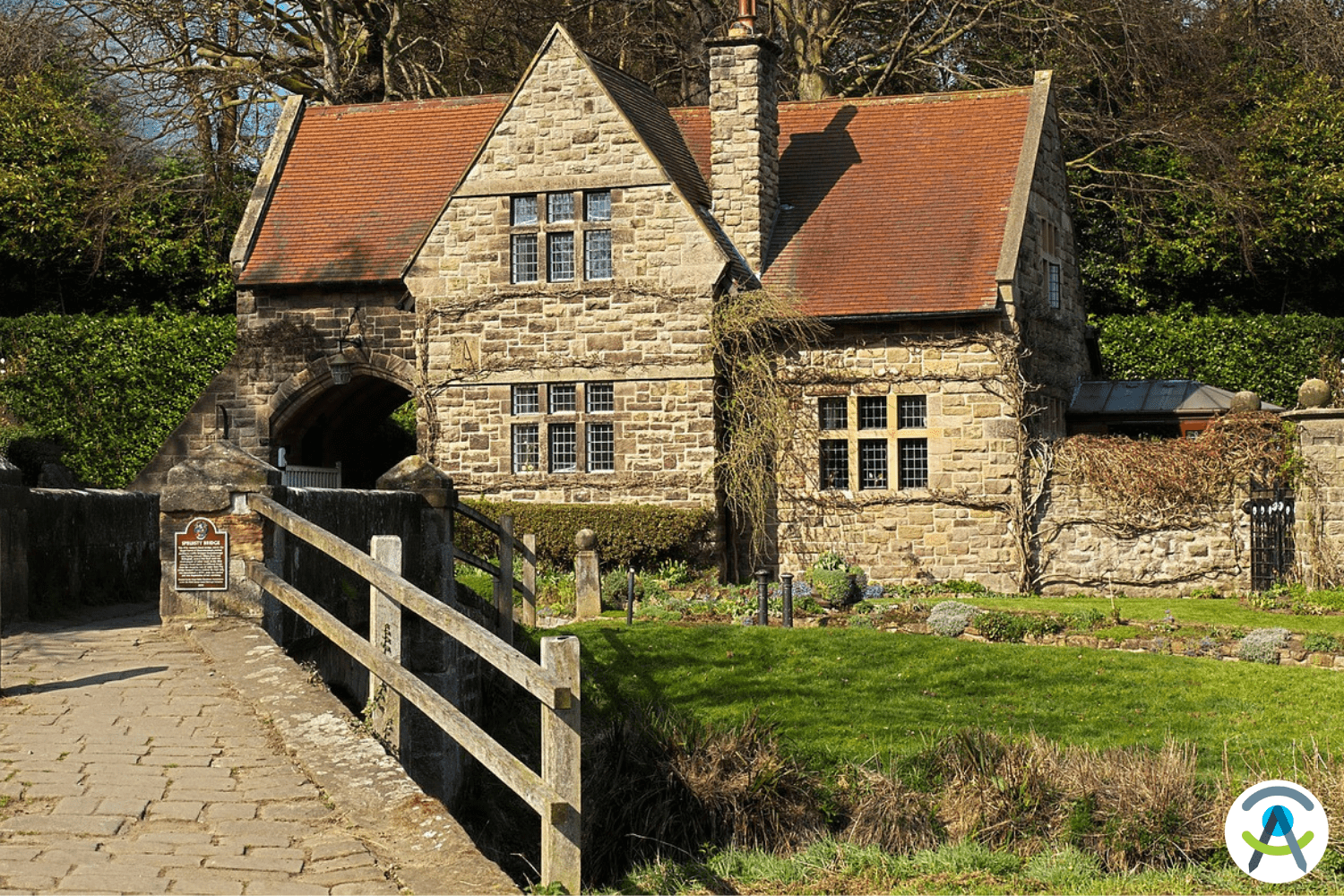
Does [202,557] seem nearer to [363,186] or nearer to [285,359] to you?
[285,359]

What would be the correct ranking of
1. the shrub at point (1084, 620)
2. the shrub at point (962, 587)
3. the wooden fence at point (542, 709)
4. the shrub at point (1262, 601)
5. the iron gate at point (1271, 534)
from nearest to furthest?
the wooden fence at point (542, 709)
the shrub at point (1084, 620)
the shrub at point (1262, 601)
the iron gate at point (1271, 534)
the shrub at point (962, 587)

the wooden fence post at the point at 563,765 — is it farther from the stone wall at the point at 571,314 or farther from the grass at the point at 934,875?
the stone wall at the point at 571,314

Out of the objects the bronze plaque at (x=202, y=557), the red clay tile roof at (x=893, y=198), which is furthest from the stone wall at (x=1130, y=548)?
the bronze plaque at (x=202, y=557)

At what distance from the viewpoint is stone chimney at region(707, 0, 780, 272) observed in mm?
23516

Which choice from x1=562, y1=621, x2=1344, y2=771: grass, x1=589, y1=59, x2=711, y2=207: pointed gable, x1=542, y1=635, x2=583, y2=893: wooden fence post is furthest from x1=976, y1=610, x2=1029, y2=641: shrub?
x1=542, y1=635, x2=583, y2=893: wooden fence post

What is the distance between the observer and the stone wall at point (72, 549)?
1059 centimetres

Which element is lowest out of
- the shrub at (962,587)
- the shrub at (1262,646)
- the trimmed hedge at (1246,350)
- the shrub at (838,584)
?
the shrub at (1262,646)

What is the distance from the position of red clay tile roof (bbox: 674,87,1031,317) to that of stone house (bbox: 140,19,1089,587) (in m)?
0.05

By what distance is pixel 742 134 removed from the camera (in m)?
23.6

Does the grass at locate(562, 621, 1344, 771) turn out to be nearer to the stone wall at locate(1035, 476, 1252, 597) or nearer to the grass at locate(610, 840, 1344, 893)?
the grass at locate(610, 840, 1344, 893)

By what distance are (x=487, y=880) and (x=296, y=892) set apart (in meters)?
0.78

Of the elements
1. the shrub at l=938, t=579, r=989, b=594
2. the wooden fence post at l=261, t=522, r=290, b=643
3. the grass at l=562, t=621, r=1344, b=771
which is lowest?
the grass at l=562, t=621, r=1344, b=771

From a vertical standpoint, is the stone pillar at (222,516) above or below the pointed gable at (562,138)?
below

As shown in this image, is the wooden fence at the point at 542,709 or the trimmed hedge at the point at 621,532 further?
the trimmed hedge at the point at 621,532
